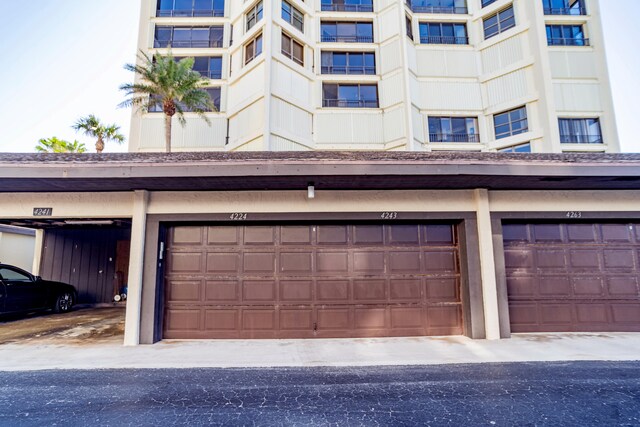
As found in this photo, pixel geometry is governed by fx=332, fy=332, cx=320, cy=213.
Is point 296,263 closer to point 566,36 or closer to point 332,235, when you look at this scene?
point 332,235

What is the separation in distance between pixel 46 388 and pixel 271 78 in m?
17.9

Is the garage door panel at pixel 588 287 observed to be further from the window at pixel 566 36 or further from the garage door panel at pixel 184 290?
the window at pixel 566 36

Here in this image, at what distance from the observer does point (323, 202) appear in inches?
274

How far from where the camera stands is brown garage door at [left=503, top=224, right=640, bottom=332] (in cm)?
710

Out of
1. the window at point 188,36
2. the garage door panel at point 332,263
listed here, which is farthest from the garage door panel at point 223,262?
the window at point 188,36

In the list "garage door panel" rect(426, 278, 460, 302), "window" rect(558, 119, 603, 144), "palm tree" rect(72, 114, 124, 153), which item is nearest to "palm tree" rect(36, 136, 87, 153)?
"palm tree" rect(72, 114, 124, 153)

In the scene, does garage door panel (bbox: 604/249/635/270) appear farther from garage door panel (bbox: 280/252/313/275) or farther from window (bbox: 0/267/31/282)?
window (bbox: 0/267/31/282)

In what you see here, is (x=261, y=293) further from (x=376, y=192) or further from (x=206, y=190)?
(x=376, y=192)

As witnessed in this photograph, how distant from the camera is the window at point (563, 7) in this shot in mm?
20922

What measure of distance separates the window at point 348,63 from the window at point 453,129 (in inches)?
219

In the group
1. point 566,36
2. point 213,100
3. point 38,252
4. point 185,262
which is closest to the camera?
point 185,262

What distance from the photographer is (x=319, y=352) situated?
571cm

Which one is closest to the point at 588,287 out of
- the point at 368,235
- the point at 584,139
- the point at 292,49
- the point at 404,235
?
the point at 404,235

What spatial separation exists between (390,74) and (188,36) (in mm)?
13962
